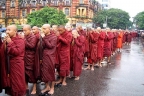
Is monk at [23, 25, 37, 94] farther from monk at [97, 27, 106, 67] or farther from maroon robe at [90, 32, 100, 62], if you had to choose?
monk at [97, 27, 106, 67]

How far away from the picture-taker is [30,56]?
22.7ft

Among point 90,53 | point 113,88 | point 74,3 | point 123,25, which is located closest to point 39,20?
point 74,3

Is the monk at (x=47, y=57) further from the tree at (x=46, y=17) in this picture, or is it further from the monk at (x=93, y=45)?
the tree at (x=46, y=17)

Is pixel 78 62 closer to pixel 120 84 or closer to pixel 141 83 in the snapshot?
pixel 120 84

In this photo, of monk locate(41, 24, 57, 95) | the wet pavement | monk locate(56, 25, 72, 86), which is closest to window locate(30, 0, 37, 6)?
the wet pavement

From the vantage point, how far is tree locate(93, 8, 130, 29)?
6475cm

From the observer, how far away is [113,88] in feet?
26.8

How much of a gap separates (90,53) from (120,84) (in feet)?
9.02

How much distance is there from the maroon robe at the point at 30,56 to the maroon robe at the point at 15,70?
2.17 feet

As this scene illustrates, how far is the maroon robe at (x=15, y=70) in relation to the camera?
5.83 m

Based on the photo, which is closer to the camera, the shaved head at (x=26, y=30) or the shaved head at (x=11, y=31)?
the shaved head at (x=11, y=31)

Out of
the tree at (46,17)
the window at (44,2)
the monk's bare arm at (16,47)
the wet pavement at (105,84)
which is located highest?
the window at (44,2)

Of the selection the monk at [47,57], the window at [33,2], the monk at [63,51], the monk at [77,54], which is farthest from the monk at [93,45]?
the window at [33,2]

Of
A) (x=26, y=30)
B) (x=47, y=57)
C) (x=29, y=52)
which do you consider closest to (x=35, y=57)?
(x=29, y=52)
